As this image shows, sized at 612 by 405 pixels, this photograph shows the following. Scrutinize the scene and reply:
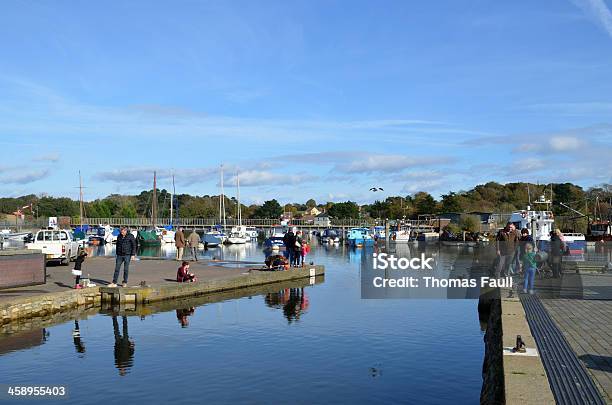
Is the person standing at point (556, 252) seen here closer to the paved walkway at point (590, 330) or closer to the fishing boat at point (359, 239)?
the paved walkway at point (590, 330)

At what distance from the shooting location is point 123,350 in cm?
1593

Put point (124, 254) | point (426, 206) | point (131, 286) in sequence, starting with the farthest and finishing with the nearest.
A: point (426, 206), point (131, 286), point (124, 254)

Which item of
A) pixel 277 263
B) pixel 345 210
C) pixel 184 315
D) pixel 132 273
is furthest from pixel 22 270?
pixel 345 210

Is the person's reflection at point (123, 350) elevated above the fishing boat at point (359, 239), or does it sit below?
below

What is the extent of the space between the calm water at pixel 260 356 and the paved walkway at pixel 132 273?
118 inches

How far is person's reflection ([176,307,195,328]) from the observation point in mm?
19719

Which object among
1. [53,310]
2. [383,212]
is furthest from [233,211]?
[53,310]

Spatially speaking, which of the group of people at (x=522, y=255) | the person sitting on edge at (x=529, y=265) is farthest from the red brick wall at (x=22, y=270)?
the person sitting on edge at (x=529, y=265)

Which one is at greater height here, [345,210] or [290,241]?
[345,210]

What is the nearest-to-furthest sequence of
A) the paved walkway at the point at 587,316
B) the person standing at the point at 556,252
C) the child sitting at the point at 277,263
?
the paved walkway at the point at 587,316 → the person standing at the point at 556,252 → the child sitting at the point at 277,263

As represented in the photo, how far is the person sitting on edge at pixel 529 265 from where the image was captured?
1847 centimetres

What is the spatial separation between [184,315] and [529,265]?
11047mm

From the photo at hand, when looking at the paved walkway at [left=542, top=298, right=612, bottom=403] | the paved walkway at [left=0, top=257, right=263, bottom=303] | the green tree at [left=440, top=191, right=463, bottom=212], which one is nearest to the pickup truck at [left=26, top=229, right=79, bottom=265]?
the paved walkway at [left=0, top=257, right=263, bottom=303]

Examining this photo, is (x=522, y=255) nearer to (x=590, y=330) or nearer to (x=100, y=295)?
(x=590, y=330)
